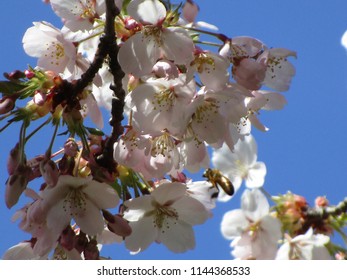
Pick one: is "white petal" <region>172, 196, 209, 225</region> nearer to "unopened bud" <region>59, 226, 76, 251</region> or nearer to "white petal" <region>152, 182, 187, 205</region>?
"white petal" <region>152, 182, 187, 205</region>

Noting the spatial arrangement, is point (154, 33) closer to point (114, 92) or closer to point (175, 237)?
point (114, 92)

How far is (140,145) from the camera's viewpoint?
2.76 meters

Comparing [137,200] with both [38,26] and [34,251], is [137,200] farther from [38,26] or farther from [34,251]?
[38,26]

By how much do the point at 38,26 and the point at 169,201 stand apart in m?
1.11

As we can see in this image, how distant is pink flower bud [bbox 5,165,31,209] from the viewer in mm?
2637

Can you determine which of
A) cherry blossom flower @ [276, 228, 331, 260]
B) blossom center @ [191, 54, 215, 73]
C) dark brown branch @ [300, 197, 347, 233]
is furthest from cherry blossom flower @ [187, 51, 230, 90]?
dark brown branch @ [300, 197, 347, 233]

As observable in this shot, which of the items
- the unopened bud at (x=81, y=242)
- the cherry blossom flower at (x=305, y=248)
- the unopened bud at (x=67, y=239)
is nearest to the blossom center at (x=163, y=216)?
the unopened bud at (x=81, y=242)

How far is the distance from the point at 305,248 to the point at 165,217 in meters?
0.72

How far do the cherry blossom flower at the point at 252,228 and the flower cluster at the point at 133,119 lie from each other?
18mm

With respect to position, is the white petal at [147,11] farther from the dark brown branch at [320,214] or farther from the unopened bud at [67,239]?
the dark brown branch at [320,214]

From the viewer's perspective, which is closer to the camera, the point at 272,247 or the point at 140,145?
the point at 140,145

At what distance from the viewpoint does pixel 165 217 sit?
303 centimetres

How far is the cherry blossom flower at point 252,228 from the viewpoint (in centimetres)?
321
